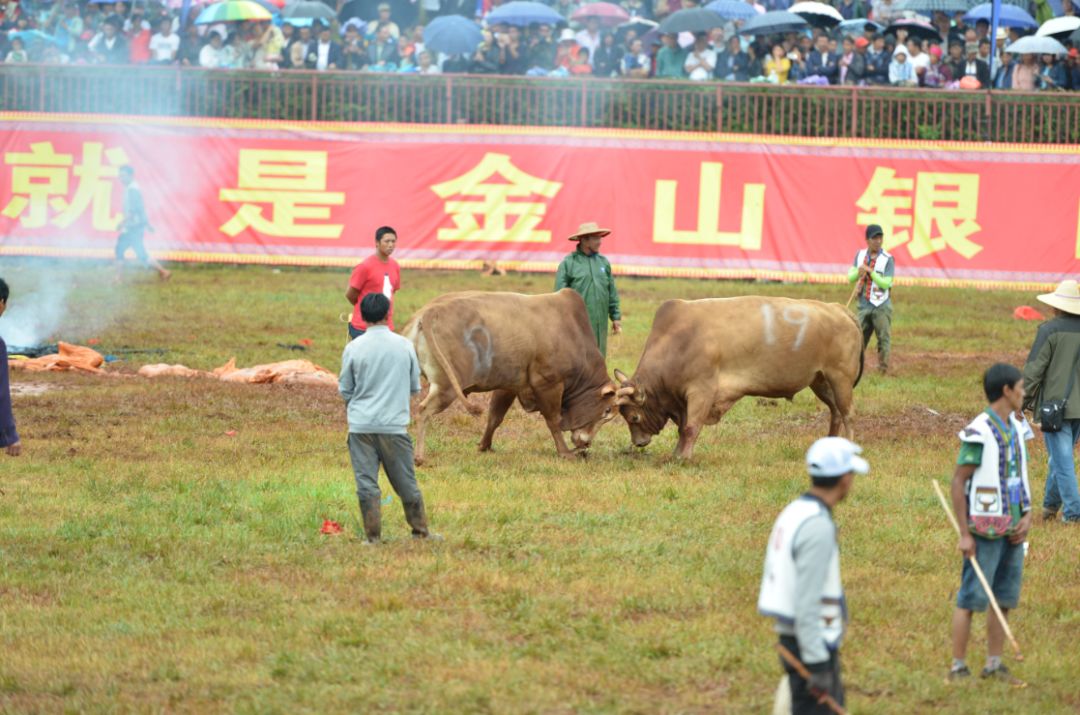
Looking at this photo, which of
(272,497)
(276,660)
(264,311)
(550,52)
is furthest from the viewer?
(550,52)

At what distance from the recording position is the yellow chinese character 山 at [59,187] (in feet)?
87.2

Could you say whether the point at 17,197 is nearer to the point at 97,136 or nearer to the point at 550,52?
the point at 97,136

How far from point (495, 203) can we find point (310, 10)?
5.35m

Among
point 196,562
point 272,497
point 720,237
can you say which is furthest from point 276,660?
point 720,237

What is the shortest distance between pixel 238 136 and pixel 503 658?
19.4 meters

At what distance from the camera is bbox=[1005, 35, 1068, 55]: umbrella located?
26109mm

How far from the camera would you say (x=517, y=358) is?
1428cm

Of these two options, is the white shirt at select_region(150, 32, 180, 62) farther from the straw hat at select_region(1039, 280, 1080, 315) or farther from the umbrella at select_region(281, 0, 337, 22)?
the straw hat at select_region(1039, 280, 1080, 315)

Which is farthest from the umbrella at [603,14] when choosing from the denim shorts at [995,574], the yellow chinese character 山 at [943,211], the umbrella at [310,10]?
the denim shorts at [995,574]

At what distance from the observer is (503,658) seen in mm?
8656

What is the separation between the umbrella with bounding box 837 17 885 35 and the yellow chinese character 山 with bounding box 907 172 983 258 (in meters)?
3.29

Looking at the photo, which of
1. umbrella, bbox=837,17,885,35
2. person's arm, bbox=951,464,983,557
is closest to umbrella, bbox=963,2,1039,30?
umbrella, bbox=837,17,885,35

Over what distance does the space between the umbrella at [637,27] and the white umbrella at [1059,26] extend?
21.0 feet

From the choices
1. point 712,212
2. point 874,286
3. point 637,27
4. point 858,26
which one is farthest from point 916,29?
point 874,286
